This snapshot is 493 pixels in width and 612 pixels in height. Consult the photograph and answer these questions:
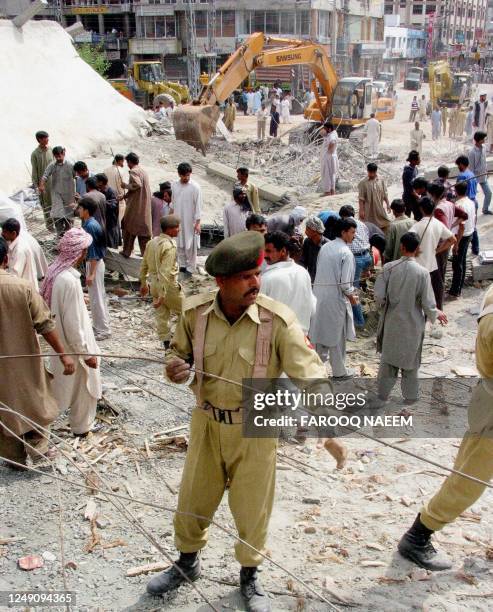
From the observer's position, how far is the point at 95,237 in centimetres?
630

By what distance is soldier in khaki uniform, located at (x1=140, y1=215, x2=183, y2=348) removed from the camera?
5844mm

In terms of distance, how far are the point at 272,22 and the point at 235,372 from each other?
146 feet

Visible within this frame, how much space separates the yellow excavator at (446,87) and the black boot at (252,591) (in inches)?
1210

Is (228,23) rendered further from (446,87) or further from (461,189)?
(461,189)

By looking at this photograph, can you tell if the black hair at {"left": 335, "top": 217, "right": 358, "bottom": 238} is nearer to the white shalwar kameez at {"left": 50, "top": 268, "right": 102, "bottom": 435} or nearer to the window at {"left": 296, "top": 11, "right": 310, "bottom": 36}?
the white shalwar kameez at {"left": 50, "top": 268, "right": 102, "bottom": 435}

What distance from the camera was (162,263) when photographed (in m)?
5.86

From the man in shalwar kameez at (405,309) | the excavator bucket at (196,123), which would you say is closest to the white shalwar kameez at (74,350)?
the man in shalwar kameez at (405,309)

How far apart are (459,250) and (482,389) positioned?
470cm

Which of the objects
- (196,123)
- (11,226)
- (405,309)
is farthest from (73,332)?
(196,123)

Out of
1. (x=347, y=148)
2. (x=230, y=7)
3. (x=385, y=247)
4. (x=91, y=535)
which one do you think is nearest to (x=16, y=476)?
(x=91, y=535)

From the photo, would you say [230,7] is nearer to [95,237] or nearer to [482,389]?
[95,237]

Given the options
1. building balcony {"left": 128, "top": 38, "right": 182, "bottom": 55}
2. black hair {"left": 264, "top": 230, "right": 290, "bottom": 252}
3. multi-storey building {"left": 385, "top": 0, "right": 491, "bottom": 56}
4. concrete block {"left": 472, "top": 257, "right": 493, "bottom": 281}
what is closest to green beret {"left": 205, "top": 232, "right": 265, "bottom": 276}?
black hair {"left": 264, "top": 230, "right": 290, "bottom": 252}

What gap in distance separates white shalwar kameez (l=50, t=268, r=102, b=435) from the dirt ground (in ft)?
0.67

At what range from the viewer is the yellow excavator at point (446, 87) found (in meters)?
31.6
